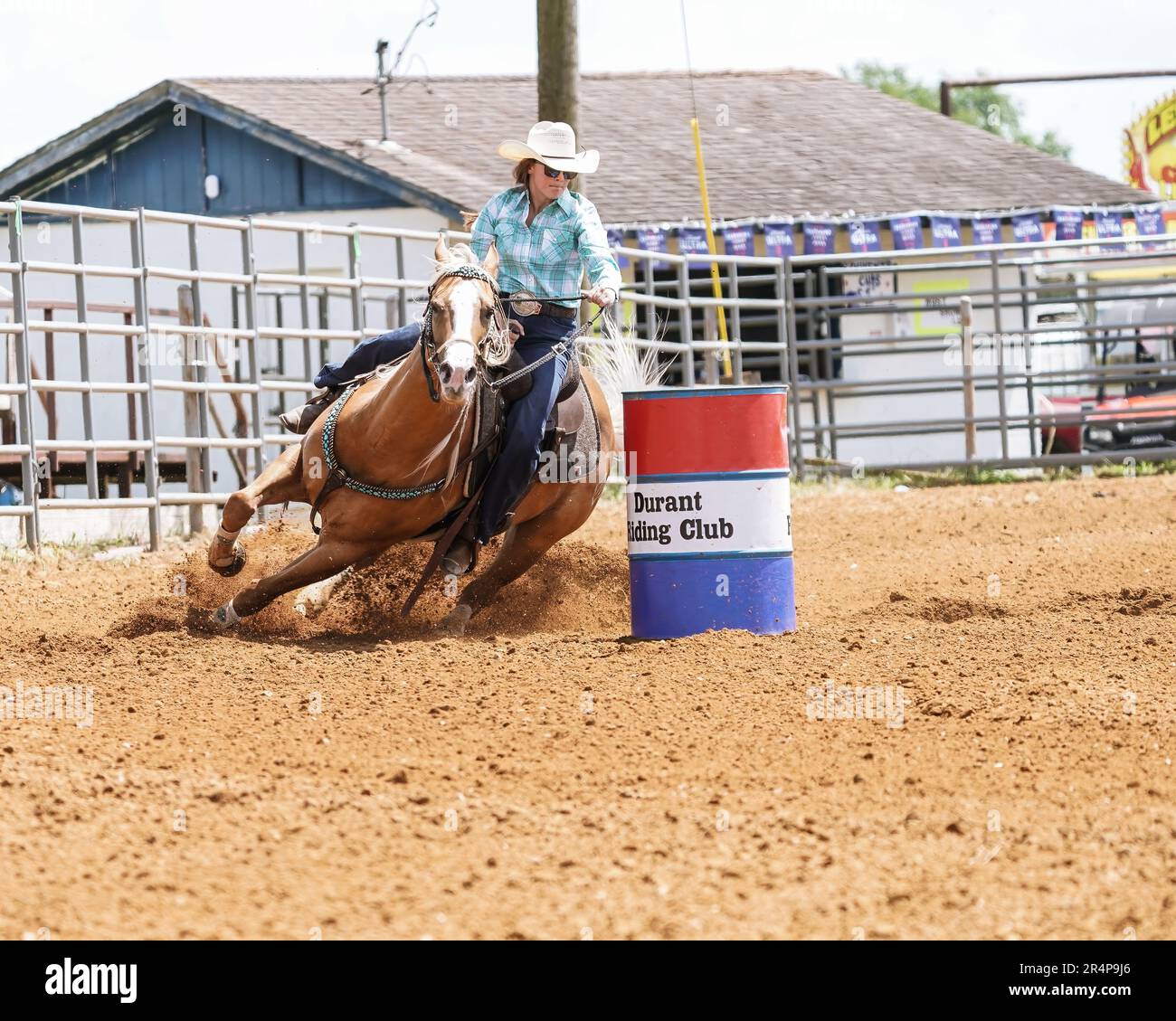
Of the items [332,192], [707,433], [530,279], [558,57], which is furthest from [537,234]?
[332,192]

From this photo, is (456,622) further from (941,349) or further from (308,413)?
(941,349)

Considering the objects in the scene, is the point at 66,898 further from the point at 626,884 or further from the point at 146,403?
the point at 146,403

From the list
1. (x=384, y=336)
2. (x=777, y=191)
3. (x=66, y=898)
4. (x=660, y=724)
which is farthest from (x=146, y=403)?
(x=777, y=191)

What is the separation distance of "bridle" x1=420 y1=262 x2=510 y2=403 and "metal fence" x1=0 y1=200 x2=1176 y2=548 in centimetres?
229

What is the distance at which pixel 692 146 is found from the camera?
85.4ft

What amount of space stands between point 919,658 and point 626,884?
3.16m

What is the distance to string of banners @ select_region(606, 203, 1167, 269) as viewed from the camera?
21.8 m

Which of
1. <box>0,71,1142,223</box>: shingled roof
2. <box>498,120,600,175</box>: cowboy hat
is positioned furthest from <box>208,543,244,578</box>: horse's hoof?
<box>0,71,1142,223</box>: shingled roof

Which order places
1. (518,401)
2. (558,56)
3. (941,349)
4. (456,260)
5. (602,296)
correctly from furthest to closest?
(941,349)
(558,56)
(518,401)
(602,296)
(456,260)

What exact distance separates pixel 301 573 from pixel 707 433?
1.80 m

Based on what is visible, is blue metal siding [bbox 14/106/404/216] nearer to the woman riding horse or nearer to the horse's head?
the woman riding horse

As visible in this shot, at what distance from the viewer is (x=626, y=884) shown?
11.8 feet

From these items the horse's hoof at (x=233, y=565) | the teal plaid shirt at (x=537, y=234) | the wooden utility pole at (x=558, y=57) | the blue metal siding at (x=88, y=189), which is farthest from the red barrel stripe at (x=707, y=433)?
the blue metal siding at (x=88, y=189)

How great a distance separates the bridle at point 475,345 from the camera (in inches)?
254
